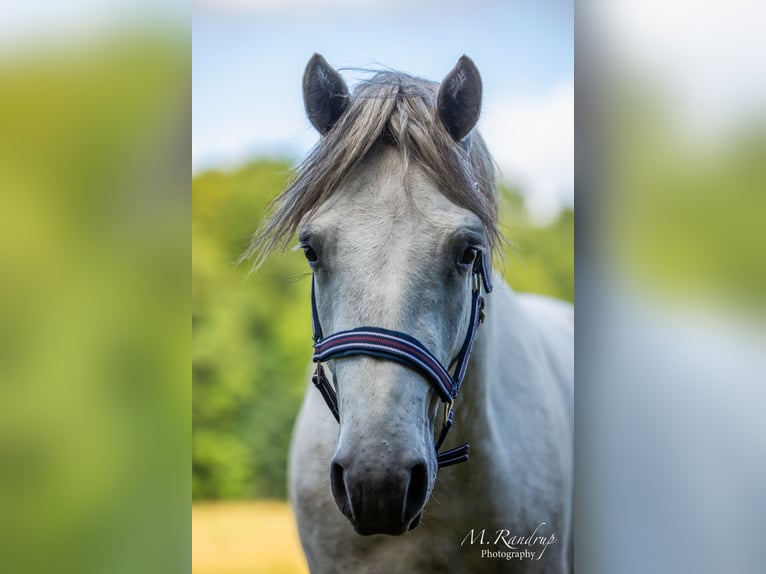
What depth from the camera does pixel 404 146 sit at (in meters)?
1.46

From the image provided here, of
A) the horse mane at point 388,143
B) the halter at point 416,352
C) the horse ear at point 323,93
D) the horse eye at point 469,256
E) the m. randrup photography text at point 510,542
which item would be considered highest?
the horse ear at point 323,93

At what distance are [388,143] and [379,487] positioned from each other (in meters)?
0.72

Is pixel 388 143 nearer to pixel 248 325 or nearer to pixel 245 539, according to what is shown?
pixel 248 325

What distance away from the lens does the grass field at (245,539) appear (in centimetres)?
194

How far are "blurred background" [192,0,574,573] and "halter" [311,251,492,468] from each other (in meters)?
0.50

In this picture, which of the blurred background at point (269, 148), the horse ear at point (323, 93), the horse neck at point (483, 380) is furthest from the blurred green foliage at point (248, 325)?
the horse ear at point (323, 93)

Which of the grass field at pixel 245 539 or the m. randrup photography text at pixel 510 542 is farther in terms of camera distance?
the grass field at pixel 245 539
